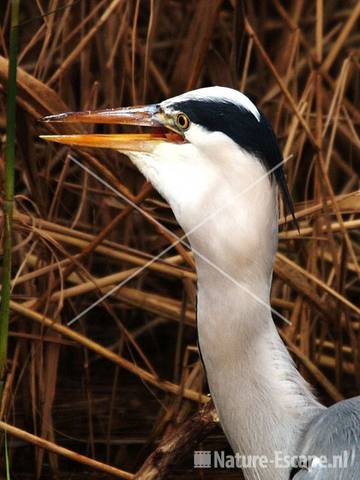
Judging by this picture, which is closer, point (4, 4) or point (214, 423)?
point (214, 423)

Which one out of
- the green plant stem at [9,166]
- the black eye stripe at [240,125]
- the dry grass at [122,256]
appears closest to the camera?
the black eye stripe at [240,125]

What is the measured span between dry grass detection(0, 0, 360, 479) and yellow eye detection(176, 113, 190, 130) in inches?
24.9

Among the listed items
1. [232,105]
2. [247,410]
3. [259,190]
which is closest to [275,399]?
[247,410]

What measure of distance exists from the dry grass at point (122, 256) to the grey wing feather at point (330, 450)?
573 mm

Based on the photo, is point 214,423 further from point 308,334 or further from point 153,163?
point 308,334

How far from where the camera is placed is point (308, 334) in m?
3.06

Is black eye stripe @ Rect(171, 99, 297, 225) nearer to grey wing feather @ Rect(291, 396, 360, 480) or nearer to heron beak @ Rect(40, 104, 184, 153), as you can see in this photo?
heron beak @ Rect(40, 104, 184, 153)

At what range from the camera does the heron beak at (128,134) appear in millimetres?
1891

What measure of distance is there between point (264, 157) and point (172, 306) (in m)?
1.52

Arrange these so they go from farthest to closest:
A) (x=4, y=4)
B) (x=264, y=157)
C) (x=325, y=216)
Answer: (x=4, y=4), (x=325, y=216), (x=264, y=157)

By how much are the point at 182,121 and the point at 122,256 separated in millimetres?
1132

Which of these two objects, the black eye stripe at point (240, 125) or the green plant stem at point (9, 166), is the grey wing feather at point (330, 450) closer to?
the black eye stripe at point (240, 125)

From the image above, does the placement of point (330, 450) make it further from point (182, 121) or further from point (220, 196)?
point (182, 121)

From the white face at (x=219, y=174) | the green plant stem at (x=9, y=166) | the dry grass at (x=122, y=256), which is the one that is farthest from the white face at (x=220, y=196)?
the dry grass at (x=122, y=256)
